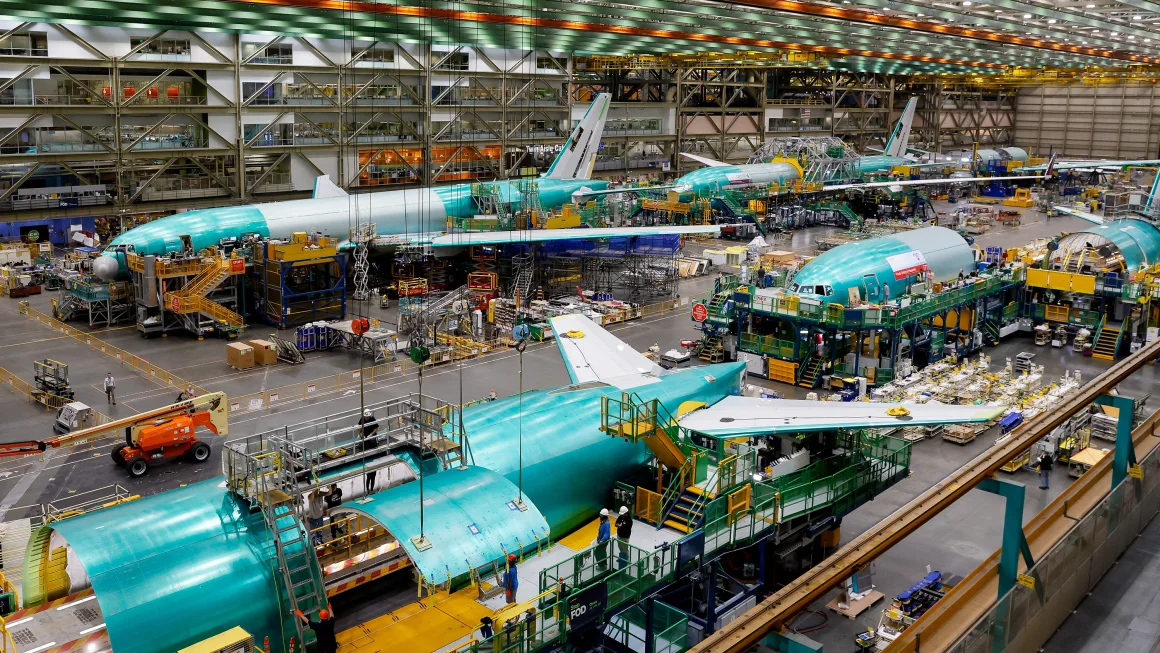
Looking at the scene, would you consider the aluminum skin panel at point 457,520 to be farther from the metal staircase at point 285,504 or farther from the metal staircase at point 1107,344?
the metal staircase at point 1107,344

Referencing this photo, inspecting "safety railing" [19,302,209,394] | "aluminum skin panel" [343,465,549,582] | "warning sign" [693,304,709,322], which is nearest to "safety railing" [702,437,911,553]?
"aluminum skin panel" [343,465,549,582]

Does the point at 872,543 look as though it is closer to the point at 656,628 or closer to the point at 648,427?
the point at 656,628

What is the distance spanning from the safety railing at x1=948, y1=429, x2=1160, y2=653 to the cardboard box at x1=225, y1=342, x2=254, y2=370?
32.7 m

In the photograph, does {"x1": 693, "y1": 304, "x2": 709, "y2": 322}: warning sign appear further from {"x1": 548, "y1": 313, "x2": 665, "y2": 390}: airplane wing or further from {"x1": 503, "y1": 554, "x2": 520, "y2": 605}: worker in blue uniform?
{"x1": 503, "y1": 554, "x2": 520, "y2": 605}: worker in blue uniform

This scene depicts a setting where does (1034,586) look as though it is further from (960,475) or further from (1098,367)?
(1098,367)

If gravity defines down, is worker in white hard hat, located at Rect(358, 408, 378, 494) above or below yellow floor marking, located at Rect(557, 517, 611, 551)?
above

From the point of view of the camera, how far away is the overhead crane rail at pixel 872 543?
783 centimetres

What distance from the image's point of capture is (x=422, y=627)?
54.1ft

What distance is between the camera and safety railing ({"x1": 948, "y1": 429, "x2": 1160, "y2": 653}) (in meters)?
10.9

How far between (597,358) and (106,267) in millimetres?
29080

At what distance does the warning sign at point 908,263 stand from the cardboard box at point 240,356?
26395 mm

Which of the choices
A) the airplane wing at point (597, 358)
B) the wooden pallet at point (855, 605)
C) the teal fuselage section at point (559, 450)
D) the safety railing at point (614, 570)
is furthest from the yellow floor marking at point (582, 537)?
the wooden pallet at point (855, 605)

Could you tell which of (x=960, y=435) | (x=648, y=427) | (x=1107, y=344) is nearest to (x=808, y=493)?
(x=648, y=427)

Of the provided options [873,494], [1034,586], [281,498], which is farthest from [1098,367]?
[281,498]
